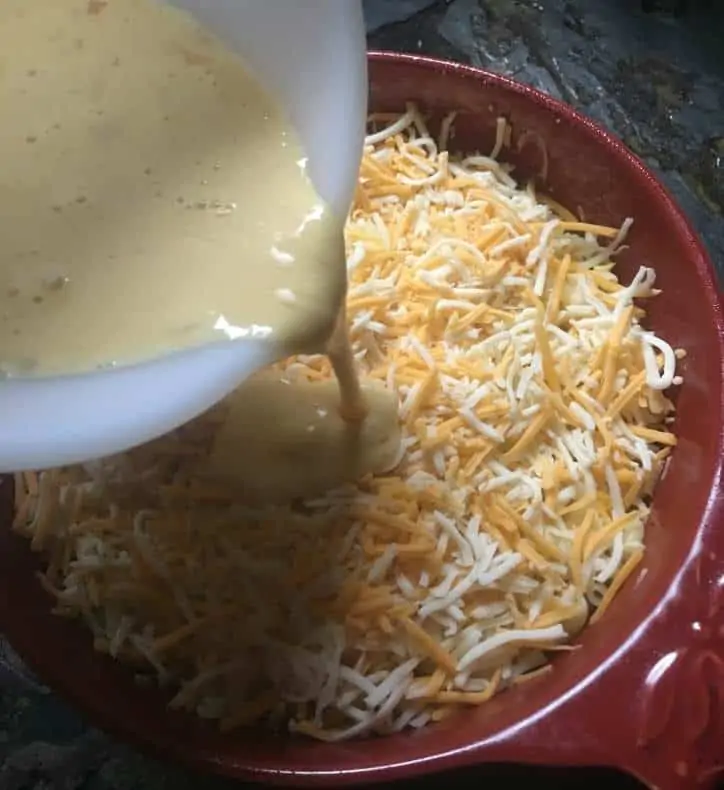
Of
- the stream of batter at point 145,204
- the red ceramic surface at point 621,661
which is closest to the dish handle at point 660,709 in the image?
the red ceramic surface at point 621,661

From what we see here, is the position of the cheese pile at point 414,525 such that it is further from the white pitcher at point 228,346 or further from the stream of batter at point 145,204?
the white pitcher at point 228,346

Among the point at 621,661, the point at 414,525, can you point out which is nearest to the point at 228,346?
the point at 414,525

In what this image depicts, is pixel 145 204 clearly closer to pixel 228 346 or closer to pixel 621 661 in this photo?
pixel 228 346

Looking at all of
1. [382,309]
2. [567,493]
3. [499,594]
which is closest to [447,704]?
[499,594]

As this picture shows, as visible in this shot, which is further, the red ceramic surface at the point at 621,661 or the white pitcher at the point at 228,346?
the red ceramic surface at the point at 621,661

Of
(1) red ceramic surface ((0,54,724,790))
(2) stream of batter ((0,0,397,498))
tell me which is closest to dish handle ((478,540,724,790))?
(1) red ceramic surface ((0,54,724,790))

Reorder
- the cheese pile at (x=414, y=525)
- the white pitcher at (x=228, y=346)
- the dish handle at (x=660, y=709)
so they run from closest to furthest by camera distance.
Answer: the white pitcher at (x=228, y=346), the dish handle at (x=660, y=709), the cheese pile at (x=414, y=525)
